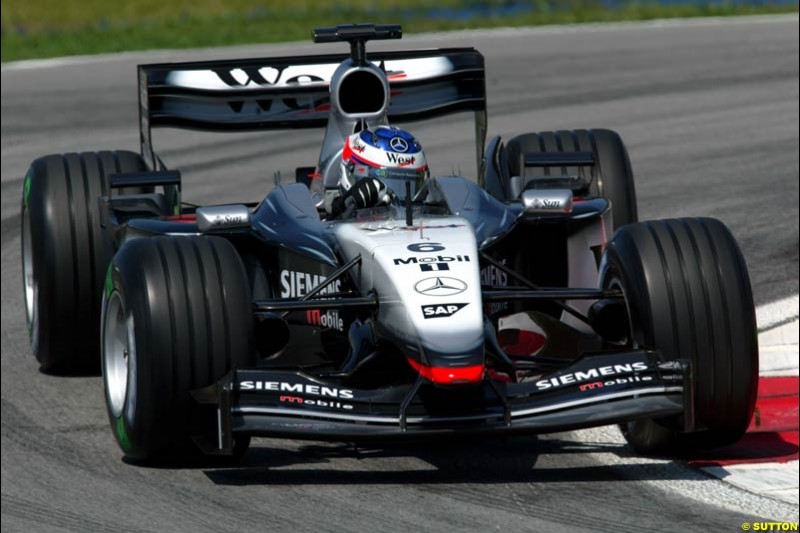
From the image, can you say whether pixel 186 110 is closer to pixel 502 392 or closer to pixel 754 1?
pixel 502 392

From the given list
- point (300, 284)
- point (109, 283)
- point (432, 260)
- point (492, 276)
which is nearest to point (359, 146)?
point (300, 284)

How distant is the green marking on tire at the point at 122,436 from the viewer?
7.52m

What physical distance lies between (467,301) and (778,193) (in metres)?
7.43

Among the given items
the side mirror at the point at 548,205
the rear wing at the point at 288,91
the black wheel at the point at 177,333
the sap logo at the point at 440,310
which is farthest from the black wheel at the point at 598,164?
the black wheel at the point at 177,333

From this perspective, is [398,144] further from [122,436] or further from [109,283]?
[122,436]

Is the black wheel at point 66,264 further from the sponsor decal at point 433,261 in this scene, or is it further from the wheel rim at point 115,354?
the sponsor decal at point 433,261

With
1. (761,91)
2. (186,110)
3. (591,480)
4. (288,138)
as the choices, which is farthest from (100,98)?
(591,480)

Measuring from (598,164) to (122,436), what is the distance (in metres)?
3.65

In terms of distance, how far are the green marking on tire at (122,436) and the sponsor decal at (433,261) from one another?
1428mm

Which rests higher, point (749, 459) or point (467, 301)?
point (467, 301)

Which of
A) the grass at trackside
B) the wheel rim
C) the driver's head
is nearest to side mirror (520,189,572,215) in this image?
the driver's head

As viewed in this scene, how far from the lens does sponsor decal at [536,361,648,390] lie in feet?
23.6

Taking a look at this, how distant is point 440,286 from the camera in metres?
7.21

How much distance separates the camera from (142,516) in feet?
A: 23.6
